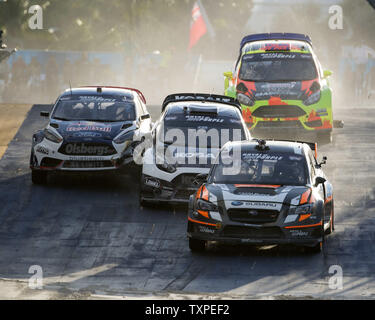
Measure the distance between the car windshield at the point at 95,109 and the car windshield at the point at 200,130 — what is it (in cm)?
127

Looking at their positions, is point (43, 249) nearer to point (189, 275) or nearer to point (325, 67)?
point (189, 275)

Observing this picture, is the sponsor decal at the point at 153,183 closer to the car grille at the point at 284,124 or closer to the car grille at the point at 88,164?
the car grille at the point at 88,164

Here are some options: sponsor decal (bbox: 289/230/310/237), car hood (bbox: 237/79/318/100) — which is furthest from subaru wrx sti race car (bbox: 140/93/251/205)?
car hood (bbox: 237/79/318/100)

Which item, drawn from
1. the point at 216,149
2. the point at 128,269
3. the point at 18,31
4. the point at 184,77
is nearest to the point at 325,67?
the point at 184,77

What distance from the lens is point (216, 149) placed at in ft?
53.1

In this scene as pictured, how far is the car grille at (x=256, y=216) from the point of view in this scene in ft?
42.1

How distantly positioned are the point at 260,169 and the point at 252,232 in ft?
4.03

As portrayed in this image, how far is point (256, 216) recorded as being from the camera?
12844mm

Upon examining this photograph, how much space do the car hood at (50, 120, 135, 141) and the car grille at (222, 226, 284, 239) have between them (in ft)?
16.1

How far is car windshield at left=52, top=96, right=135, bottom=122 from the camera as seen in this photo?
59.2ft

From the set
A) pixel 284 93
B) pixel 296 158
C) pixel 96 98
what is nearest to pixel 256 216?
pixel 296 158

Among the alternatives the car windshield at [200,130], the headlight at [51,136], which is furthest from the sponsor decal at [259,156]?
the headlight at [51,136]

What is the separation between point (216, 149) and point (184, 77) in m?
44.5

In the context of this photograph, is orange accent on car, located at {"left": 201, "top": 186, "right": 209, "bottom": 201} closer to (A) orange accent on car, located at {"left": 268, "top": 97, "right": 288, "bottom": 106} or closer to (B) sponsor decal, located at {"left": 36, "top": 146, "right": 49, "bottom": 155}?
(B) sponsor decal, located at {"left": 36, "top": 146, "right": 49, "bottom": 155}
